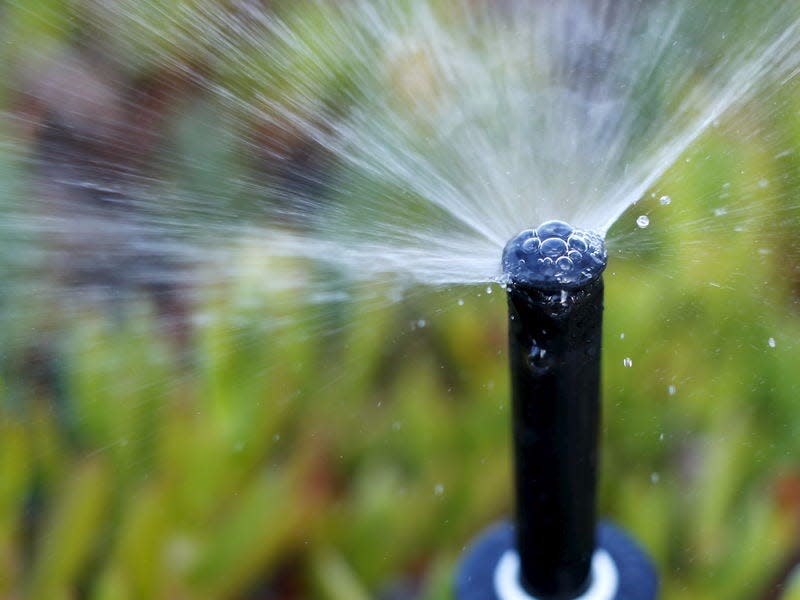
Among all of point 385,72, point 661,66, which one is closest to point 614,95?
point 661,66

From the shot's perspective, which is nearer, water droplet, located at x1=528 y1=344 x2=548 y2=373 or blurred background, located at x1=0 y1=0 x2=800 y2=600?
water droplet, located at x1=528 y1=344 x2=548 y2=373

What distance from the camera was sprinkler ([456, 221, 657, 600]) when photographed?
2.12ft

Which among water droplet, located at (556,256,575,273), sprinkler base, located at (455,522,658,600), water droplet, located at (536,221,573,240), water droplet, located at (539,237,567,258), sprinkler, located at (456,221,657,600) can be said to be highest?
water droplet, located at (536,221,573,240)

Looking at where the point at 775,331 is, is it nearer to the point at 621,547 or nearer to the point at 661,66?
the point at 621,547

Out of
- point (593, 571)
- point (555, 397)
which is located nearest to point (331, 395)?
point (593, 571)

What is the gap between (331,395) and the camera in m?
1.26

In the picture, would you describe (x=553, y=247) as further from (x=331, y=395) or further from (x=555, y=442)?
(x=331, y=395)

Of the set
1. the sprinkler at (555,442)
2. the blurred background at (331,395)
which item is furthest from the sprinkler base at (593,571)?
the blurred background at (331,395)

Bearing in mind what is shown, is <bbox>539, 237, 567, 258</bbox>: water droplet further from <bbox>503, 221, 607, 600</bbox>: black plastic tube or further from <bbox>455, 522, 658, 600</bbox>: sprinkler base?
<bbox>455, 522, 658, 600</bbox>: sprinkler base

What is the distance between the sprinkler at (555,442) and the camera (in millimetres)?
647

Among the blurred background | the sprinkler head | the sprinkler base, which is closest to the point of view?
the sprinkler head

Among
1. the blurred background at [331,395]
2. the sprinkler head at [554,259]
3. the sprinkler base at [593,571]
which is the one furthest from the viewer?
the blurred background at [331,395]

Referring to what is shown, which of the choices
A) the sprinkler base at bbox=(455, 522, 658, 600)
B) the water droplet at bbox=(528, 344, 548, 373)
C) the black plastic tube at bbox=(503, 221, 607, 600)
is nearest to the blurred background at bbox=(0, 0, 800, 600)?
the sprinkler base at bbox=(455, 522, 658, 600)

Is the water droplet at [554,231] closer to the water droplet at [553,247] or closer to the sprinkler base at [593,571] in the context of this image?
A: the water droplet at [553,247]
